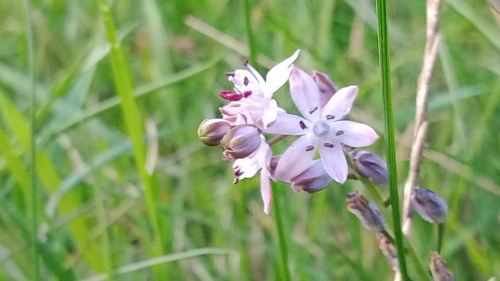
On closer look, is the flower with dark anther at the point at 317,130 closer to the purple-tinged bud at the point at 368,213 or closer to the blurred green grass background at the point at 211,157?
the purple-tinged bud at the point at 368,213

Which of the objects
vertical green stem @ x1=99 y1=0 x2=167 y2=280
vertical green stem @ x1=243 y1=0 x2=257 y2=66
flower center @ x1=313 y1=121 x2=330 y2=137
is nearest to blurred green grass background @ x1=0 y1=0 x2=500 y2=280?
vertical green stem @ x1=99 y1=0 x2=167 y2=280

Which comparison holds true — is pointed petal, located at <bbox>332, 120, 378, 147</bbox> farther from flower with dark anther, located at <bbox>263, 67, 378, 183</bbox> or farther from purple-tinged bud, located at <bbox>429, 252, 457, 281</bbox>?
purple-tinged bud, located at <bbox>429, 252, 457, 281</bbox>

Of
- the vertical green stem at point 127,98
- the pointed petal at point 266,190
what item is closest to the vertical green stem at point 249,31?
the vertical green stem at point 127,98

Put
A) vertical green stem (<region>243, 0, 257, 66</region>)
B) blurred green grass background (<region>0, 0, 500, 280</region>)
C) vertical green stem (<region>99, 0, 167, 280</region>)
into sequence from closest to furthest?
vertical green stem (<region>243, 0, 257, 66</region>)
vertical green stem (<region>99, 0, 167, 280</region>)
blurred green grass background (<region>0, 0, 500, 280</region>)

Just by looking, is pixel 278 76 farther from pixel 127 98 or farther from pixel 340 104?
pixel 127 98

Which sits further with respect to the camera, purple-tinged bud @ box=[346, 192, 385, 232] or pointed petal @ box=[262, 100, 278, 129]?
purple-tinged bud @ box=[346, 192, 385, 232]

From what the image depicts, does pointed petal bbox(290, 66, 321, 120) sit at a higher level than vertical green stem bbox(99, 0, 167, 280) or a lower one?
lower
